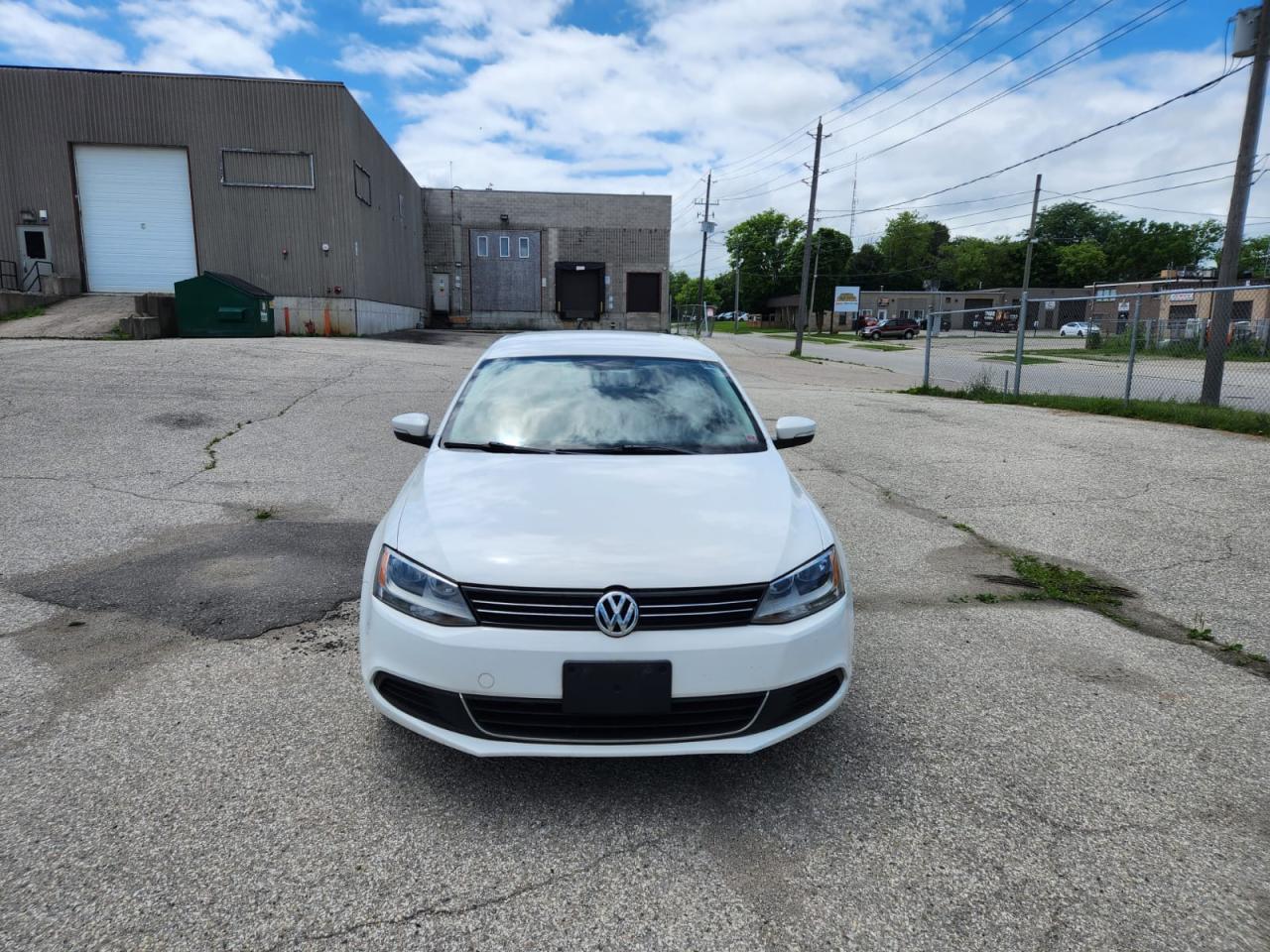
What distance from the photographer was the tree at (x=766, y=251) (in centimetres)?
10675

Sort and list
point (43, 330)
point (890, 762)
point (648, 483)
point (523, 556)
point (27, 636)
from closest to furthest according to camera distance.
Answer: point (523, 556), point (890, 762), point (648, 483), point (27, 636), point (43, 330)

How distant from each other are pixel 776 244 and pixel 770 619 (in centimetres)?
11197

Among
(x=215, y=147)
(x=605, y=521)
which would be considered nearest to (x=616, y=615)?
(x=605, y=521)

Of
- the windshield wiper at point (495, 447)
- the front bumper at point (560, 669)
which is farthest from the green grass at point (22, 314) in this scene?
the front bumper at point (560, 669)

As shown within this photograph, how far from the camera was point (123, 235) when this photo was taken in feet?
84.1

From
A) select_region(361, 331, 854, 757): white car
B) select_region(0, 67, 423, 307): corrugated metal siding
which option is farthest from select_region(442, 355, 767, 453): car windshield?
select_region(0, 67, 423, 307): corrugated metal siding

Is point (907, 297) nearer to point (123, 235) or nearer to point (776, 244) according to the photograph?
point (776, 244)

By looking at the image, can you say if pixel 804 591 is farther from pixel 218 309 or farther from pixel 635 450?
pixel 218 309

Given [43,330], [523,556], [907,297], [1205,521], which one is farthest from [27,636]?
[907,297]

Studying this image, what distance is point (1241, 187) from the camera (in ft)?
41.6

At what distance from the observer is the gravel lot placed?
2182 millimetres

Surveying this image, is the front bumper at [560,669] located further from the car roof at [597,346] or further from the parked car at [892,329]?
the parked car at [892,329]

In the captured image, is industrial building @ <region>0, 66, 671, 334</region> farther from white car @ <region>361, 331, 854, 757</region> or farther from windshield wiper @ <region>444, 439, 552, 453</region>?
white car @ <region>361, 331, 854, 757</region>

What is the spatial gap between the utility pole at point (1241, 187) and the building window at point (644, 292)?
32.8 metres
